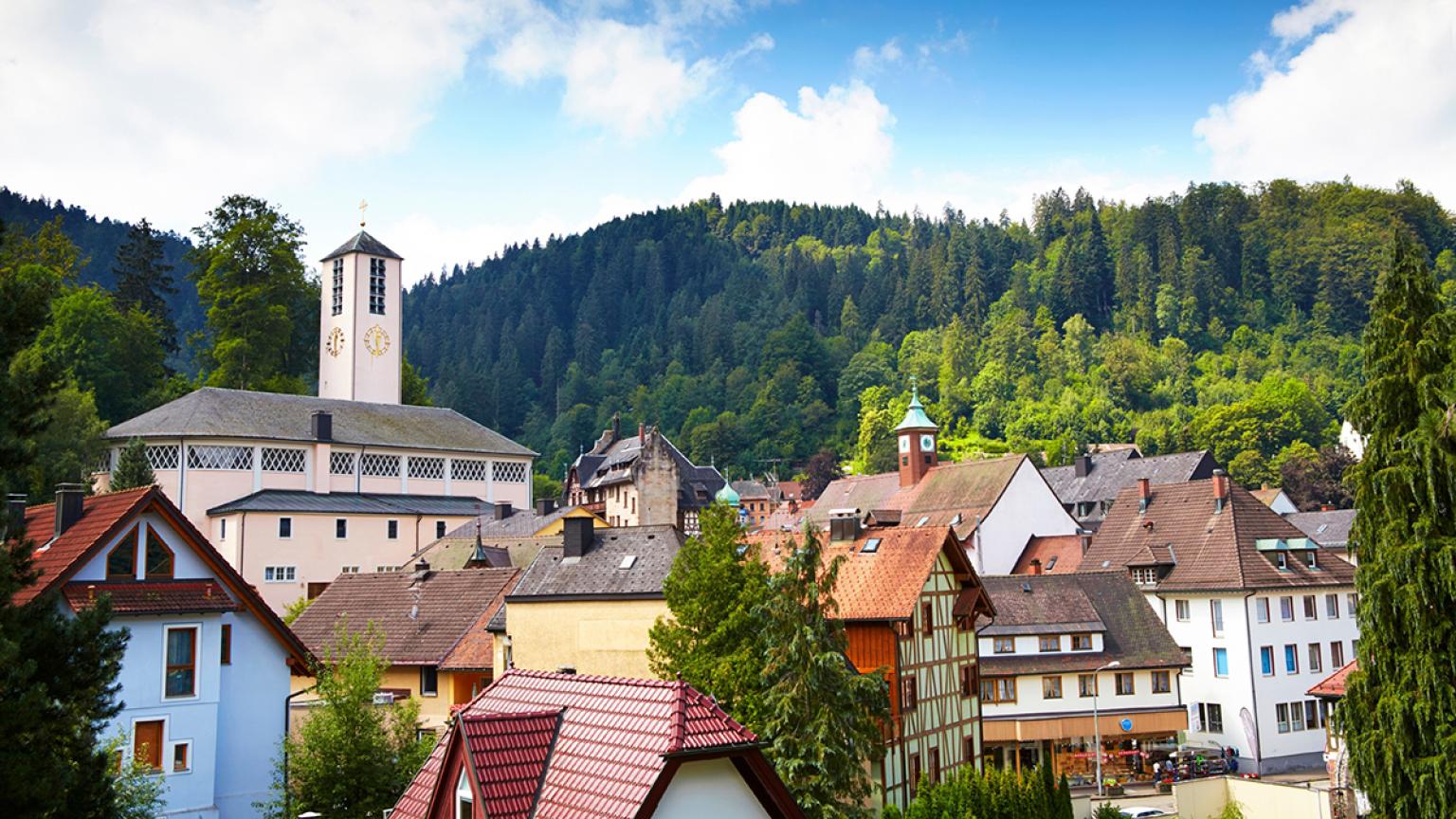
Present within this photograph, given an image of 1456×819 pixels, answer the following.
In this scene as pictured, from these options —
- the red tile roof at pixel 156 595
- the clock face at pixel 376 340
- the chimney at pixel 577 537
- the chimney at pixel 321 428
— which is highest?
the clock face at pixel 376 340

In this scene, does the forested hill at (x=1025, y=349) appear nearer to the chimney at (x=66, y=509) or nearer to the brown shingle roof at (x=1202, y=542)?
the brown shingle roof at (x=1202, y=542)

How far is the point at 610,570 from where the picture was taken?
34062 millimetres

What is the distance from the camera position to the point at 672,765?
1447 centimetres

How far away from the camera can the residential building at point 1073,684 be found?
1698 inches

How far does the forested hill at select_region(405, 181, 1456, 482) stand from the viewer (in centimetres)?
13662

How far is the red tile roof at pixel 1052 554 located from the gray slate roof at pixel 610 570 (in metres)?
28.2

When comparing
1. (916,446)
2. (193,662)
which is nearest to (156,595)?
(193,662)

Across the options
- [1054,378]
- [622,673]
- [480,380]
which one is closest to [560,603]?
[622,673]

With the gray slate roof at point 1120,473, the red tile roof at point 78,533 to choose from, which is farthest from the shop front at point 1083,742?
the gray slate roof at point 1120,473

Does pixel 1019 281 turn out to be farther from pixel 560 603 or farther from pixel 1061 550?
pixel 560 603

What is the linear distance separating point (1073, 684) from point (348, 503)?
39089mm


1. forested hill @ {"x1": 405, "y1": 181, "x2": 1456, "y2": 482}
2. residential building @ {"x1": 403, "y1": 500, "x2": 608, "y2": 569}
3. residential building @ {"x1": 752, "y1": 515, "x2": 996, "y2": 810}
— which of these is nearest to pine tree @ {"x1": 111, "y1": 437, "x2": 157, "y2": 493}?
residential building @ {"x1": 403, "y1": 500, "x2": 608, "y2": 569}

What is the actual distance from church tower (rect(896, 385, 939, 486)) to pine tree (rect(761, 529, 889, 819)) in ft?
153

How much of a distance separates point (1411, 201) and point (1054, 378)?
7148 centimetres
